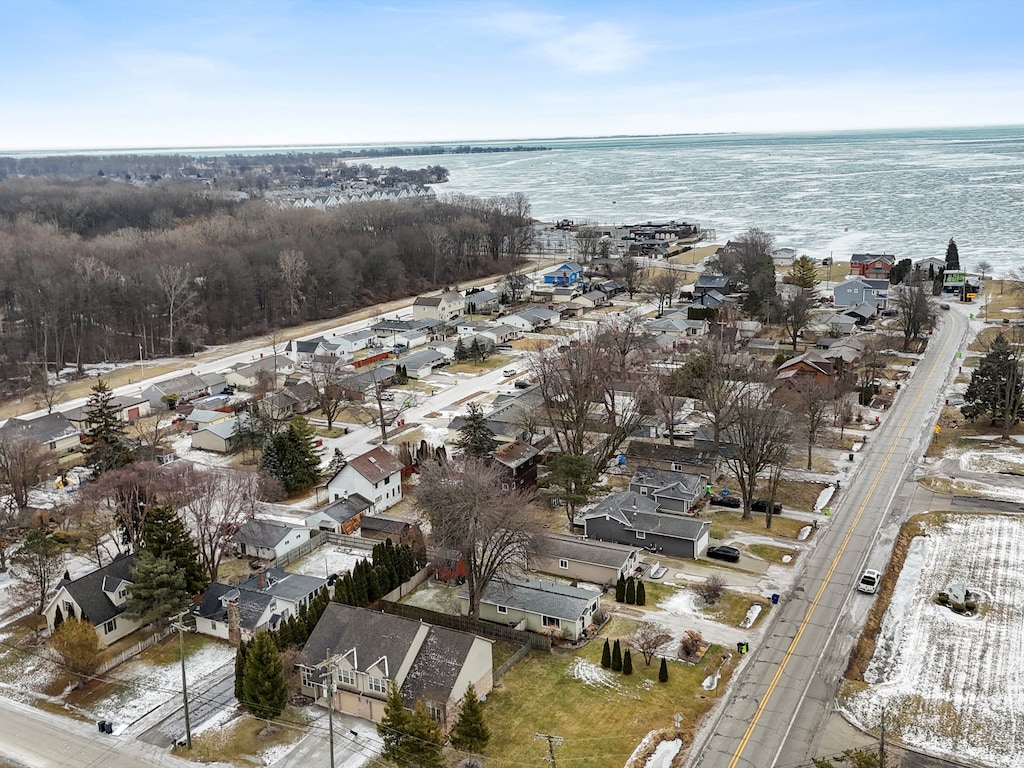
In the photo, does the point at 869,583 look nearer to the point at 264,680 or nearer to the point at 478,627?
the point at 478,627

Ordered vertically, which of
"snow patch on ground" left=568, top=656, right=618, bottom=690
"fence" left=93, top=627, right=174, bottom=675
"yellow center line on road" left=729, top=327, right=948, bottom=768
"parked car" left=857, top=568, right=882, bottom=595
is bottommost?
"fence" left=93, top=627, right=174, bottom=675

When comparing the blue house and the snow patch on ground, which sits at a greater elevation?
the blue house

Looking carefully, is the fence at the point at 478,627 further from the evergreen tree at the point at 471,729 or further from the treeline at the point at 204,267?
the treeline at the point at 204,267

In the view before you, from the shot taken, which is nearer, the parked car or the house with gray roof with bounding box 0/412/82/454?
the parked car

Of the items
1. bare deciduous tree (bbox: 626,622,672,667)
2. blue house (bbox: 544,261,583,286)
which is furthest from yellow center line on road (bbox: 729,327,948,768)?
blue house (bbox: 544,261,583,286)

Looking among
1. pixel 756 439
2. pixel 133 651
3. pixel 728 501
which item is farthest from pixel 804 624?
pixel 133 651

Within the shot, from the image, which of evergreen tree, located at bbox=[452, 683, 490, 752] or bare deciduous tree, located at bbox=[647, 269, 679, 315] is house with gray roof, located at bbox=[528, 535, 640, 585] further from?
bare deciduous tree, located at bbox=[647, 269, 679, 315]

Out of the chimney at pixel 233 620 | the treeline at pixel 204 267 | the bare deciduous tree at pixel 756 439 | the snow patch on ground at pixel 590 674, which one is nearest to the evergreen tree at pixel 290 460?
the chimney at pixel 233 620
